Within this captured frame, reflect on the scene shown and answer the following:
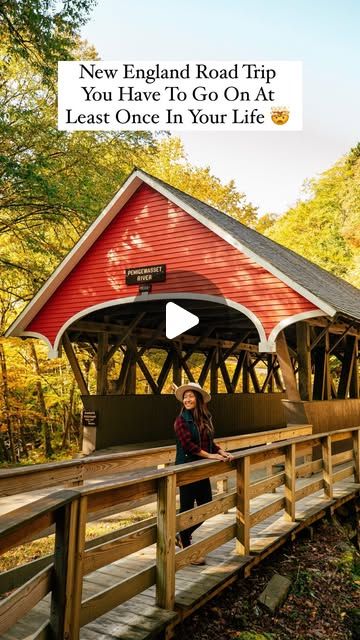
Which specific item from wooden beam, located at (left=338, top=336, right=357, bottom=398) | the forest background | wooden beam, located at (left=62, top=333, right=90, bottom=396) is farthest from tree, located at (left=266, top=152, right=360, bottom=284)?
wooden beam, located at (left=62, top=333, right=90, bottom=396)

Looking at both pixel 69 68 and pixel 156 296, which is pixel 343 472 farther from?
pixel 69 68

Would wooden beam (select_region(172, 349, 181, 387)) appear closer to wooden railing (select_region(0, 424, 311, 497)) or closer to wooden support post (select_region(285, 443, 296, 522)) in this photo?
wooden railing (select_region(0, 424, 311, 497))

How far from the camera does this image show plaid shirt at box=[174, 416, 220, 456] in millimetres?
4950

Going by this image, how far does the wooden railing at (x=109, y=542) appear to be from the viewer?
273 cm

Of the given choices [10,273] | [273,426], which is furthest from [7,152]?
[273,426]

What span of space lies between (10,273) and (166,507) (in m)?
14.0

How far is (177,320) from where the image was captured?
14164 millimetres

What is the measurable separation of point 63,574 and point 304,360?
26.4 feet

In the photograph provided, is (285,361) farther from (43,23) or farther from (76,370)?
(43,23)

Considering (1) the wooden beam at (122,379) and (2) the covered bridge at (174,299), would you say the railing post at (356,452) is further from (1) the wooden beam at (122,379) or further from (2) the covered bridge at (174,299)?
(1) the wooden beam at (122,379)

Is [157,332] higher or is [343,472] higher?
[157,332]

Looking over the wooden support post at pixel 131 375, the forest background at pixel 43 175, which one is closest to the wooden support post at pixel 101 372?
the wooden support post at pixel 131 375

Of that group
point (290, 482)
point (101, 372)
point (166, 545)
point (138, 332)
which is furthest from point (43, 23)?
point (166, 545)

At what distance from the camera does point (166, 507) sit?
160 inches
